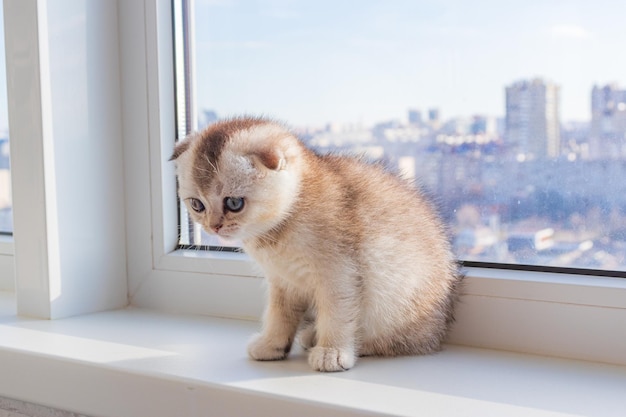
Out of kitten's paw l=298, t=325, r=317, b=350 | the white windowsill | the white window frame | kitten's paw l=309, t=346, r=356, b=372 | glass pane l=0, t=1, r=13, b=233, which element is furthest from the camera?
glass pane l=0, t=1, r=13, b=233

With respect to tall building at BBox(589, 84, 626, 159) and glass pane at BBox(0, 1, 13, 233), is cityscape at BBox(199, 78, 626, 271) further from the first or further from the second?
glass pane at BBox(0, 1, 13, 233)

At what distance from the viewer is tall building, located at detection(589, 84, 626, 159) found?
95 centimetres

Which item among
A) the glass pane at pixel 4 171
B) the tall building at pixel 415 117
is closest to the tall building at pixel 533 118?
the tall building at pixel 415 117

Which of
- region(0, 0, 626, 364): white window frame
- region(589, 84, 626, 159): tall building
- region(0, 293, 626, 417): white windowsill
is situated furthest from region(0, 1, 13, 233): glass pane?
region(589, 84, 626, 159): tall building

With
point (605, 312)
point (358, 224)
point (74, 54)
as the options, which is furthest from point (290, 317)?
point (74, 54)

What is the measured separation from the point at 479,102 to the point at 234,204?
1.26 feet

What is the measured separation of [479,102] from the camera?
104cm

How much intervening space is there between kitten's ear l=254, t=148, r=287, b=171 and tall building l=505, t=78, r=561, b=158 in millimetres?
346

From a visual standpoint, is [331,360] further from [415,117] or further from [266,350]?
[415,117]

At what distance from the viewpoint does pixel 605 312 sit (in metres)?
0.94

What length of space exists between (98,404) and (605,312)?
649 millimetres

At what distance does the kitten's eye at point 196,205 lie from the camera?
933 millimetres

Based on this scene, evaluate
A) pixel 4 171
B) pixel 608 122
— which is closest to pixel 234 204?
pixel 608 122

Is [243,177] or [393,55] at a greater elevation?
[393,55]
